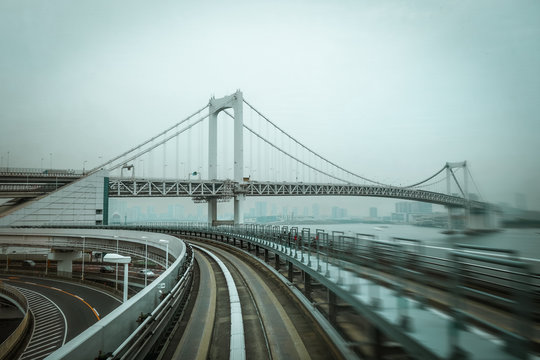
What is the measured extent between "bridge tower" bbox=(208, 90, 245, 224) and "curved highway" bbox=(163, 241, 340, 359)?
1467 inches

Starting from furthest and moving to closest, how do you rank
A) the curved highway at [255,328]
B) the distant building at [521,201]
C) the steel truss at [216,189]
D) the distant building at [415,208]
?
the steel truss at [216,189] → the curved highway at [255,328] → the distant building at [415,208] → the distant building at [521,201]

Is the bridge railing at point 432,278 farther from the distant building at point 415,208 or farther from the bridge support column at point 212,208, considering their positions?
the bridge support column at point 212,208

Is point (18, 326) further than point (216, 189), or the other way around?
point (216, 189)

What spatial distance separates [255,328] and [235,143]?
141 ft

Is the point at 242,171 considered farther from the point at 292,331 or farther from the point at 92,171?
the point at 292,331

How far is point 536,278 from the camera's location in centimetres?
185

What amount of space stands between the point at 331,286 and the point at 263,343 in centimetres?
175

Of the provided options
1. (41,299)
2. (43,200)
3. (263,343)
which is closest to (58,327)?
(41,299)

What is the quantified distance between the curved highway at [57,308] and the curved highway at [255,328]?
27.4ft

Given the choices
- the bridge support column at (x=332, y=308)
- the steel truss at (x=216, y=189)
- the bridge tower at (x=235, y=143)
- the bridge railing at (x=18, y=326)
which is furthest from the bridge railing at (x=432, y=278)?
the bridge tower at (x=235, y=143)

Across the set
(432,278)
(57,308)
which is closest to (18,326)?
(57,308)

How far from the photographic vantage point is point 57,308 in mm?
16562

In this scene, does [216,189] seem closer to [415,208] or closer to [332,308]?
[332,308]

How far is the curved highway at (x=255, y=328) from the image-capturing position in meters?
5.12
